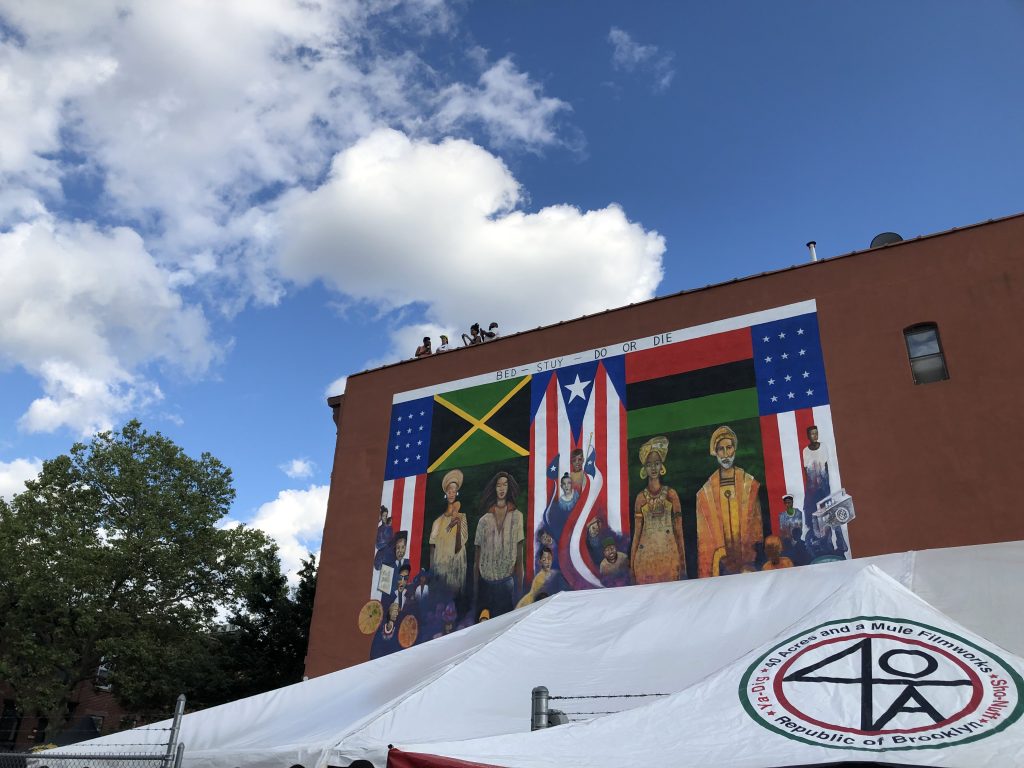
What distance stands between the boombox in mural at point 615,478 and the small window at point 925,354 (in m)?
1.48

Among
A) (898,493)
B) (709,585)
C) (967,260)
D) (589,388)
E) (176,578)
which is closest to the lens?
(709,585)

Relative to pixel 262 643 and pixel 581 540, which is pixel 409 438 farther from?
pixel 262 643

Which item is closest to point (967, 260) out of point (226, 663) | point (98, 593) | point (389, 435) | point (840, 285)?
point (840, 285)

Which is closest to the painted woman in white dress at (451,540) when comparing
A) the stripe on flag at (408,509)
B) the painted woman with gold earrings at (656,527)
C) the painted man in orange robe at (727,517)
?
the stripe on flag at (408,509)

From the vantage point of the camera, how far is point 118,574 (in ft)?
77.0

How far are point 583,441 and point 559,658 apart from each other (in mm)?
8312

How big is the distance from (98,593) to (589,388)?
16.2 m

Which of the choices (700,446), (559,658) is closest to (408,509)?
(700,446)

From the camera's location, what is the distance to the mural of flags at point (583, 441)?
1495cm

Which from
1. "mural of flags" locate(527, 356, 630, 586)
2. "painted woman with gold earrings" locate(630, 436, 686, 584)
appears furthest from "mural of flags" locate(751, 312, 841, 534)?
"mural of flags" locate(527, 356, 630, 586)

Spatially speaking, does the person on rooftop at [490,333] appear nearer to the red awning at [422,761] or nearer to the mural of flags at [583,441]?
the mural of flags at [583,441]

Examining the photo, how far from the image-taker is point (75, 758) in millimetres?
7438

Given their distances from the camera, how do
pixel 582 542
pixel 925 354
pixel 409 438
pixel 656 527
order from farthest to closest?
pixel 409 438
pixel 582 542
pixel 656 527
pixel 925 354

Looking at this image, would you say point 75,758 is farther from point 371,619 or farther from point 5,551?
point 5,551
